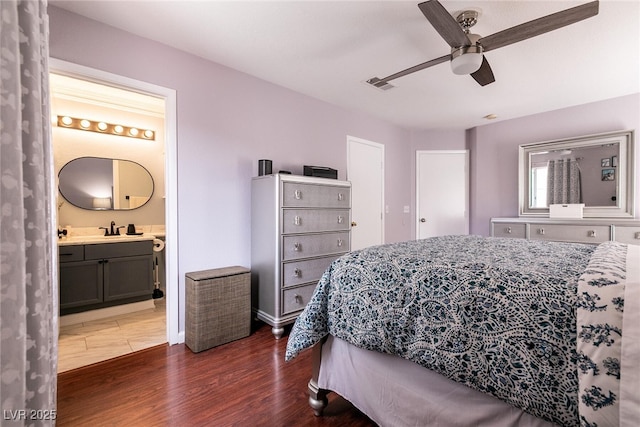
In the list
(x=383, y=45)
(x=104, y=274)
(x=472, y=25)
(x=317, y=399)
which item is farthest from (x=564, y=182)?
(x=104, y=274)

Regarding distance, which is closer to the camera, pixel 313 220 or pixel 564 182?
pixel 313 220

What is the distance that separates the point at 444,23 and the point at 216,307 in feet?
8.23

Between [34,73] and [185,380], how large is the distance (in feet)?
6.01

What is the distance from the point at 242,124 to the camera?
283 centimetres

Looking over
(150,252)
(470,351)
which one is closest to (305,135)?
(150,252)

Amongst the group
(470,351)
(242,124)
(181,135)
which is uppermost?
(242,124)

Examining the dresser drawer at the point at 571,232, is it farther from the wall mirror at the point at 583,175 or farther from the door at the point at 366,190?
the door at the point at 366,190

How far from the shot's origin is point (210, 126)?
8.59 feet

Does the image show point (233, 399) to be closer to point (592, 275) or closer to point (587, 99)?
point (592, 275)

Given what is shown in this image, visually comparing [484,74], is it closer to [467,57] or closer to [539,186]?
[467,57]

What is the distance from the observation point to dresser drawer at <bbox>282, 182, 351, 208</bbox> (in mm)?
2594

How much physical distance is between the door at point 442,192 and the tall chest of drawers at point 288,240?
2.36 metres

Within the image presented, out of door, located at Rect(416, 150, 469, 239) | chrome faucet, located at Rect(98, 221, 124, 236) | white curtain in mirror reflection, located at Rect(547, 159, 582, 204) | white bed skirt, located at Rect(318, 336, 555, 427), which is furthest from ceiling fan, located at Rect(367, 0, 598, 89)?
chrome faucet, located at Rect(98, 221, 124, 236)

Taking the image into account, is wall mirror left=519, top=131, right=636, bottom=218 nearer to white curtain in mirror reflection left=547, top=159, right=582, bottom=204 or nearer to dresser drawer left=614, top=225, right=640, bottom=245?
white curtain in mirror reflection left=547, top=159, right=582, bottom=204
